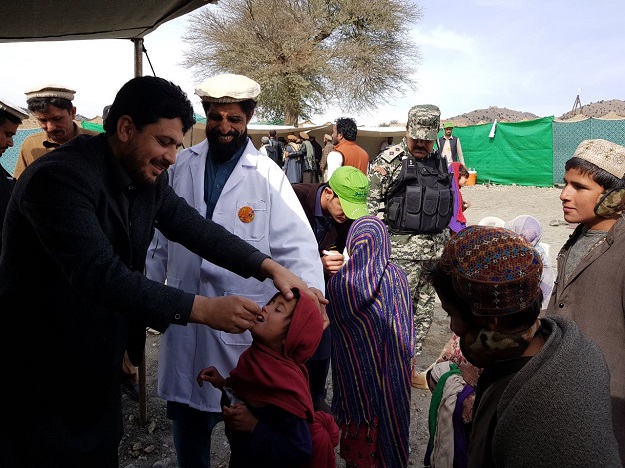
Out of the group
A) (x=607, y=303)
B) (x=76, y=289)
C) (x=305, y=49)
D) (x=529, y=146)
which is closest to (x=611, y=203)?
(x=607, y=303)

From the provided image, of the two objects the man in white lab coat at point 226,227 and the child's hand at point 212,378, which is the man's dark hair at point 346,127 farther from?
the child's hand at point 212,378

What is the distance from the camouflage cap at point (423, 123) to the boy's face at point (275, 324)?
2.89 m

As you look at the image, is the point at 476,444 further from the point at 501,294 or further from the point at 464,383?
the point at 464,383

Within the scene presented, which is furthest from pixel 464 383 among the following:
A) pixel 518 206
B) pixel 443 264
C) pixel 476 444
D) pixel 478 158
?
pixel 478 158

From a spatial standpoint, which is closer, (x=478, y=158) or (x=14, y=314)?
(x=14, y=314)

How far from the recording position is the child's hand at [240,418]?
1812 millimetres

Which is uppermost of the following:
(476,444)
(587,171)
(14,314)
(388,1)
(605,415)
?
(388,1)

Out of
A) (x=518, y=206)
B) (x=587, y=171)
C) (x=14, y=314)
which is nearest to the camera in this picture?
(x=14, y=314)

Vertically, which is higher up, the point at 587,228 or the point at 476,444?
the point at 587,228

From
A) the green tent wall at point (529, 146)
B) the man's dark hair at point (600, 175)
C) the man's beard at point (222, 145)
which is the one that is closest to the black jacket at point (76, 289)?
the man's beard at point (222, 145)

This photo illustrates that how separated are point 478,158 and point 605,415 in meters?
20.5

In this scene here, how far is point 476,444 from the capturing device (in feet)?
4.65

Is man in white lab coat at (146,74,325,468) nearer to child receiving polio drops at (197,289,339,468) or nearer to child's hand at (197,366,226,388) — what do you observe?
child's hand at (197,366,226,388)

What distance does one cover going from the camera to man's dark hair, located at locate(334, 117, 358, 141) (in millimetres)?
8398
